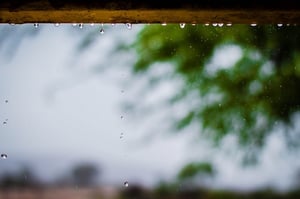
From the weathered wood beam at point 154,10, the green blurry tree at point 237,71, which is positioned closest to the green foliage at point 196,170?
the green blurry tree at point 237,71

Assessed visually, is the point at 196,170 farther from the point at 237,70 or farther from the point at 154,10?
the point at 154,10

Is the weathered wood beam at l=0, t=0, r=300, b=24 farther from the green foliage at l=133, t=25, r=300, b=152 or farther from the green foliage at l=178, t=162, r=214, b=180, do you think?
the green foliage at l=178, t=162, r=214, b=180

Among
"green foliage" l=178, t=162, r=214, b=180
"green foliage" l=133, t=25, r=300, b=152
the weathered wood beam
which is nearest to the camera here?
the weathered wood beam

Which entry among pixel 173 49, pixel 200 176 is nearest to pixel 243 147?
pixel 200 176

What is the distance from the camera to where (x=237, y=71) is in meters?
3.92

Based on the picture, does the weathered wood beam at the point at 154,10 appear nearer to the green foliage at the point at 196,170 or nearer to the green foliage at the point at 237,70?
the green foliage at the point at 237,70

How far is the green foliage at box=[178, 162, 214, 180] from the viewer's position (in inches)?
174

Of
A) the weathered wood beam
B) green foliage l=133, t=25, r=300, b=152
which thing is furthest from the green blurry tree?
the weathered wood beam

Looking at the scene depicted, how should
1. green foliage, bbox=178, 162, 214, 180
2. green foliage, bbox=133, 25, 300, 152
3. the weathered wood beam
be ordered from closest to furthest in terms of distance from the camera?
the weathered wood beam, green foliage, bbox=133, 25, 300, 152, green foliage, bbox=178, 162, 214, 180

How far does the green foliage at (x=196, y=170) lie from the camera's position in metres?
4.43

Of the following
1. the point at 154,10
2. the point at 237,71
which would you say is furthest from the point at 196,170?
the point at 154,10

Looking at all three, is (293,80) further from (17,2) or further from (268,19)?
(17,2)

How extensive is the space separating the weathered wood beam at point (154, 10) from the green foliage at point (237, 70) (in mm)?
2397

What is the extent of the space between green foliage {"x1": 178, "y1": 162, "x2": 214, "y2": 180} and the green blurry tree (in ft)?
1.30
